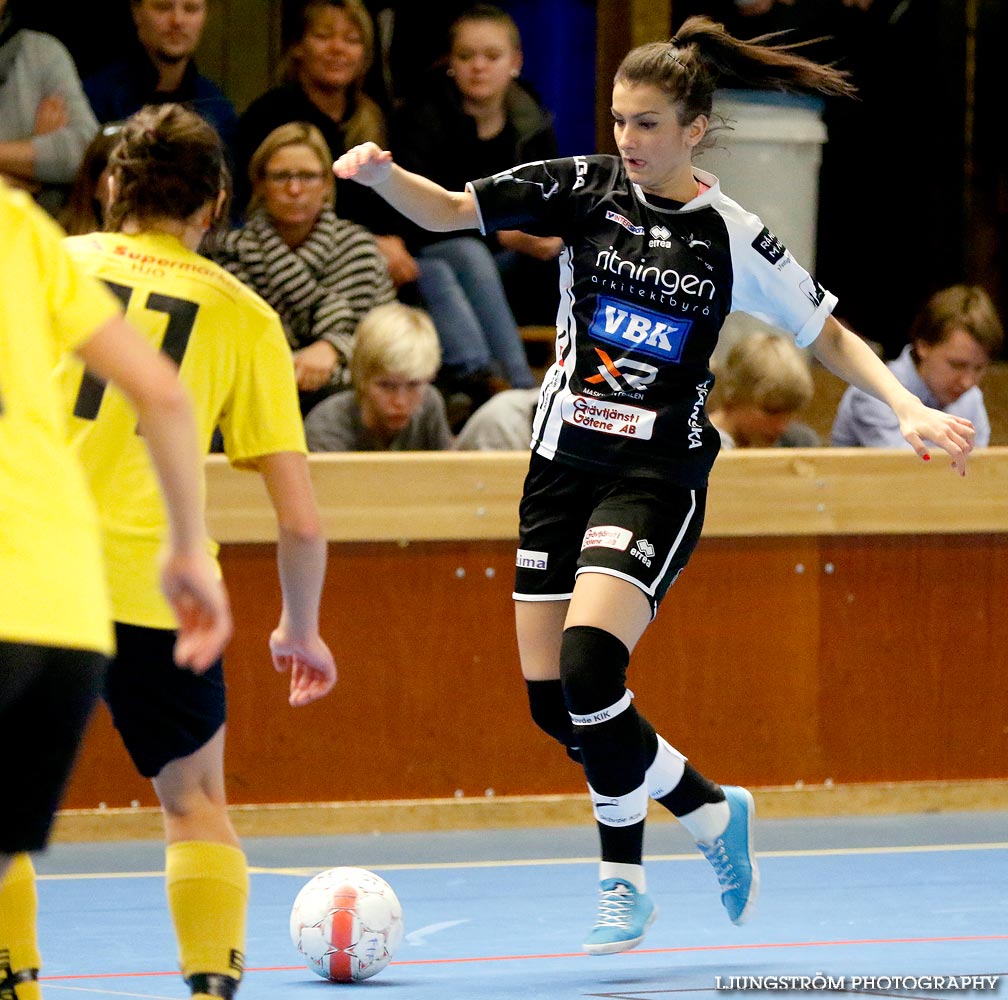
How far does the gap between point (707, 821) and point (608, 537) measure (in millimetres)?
757

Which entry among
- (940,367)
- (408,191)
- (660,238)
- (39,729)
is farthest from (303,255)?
(39,729)

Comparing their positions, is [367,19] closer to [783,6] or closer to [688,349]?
[783,6]

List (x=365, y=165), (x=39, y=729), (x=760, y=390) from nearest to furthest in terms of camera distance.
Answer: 1. (x=39, y=729)
2. (x=365, y=165)
3. (x=760, y=390)

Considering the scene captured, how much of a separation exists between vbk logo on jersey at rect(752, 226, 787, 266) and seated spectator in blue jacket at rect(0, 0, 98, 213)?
330cm

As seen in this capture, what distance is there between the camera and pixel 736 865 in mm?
4445

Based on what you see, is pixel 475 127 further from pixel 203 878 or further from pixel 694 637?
pixel 203 878

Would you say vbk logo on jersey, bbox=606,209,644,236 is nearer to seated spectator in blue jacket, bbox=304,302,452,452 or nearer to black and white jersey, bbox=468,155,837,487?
black and white jersey, bbox=468,155,837,487

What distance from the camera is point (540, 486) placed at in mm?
4426

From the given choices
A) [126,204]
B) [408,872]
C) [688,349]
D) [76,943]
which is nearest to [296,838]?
[408,872]

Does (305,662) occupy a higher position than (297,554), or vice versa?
(297,554)

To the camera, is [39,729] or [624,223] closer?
[39,729]

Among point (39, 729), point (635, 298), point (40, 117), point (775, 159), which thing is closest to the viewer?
point (39, 729)

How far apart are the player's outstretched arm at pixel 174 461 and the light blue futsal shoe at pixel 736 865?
2.35 m

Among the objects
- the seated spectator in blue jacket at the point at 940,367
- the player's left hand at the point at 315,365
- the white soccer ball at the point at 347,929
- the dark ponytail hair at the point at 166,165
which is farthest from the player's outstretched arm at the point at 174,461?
the seated spectator in blue jacket at the point at 940,367
